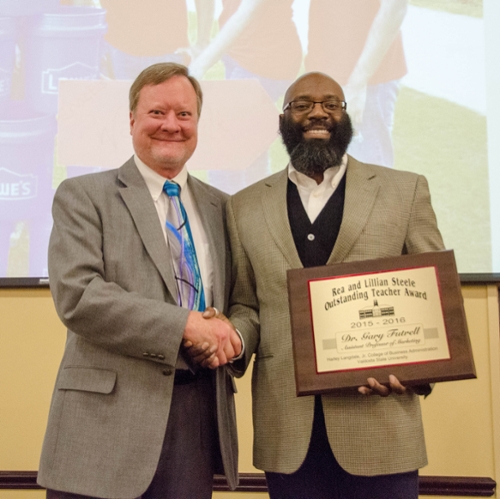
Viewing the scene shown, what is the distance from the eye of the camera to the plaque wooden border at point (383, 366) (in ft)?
4.74

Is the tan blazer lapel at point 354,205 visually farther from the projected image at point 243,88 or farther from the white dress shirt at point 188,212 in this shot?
the projected image at point 243,88

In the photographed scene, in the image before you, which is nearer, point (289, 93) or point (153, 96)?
point (153, 96)

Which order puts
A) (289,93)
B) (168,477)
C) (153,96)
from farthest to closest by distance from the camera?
(289,93) < (153,96) < (168,477)

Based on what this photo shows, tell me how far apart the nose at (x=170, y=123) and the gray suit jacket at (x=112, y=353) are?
280 mm

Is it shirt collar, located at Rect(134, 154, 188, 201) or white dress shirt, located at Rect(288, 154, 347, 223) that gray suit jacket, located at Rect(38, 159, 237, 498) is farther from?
white dress shirt, located at Rect(288, 154, 347, 223)

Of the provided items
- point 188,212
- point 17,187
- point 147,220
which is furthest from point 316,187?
point 17,187

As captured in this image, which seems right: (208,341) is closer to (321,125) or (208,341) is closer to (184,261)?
(184,261)

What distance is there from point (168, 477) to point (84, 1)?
7.64 ft

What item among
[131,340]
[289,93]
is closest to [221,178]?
[289,93]

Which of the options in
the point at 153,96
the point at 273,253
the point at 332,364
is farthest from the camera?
the point at 153,96

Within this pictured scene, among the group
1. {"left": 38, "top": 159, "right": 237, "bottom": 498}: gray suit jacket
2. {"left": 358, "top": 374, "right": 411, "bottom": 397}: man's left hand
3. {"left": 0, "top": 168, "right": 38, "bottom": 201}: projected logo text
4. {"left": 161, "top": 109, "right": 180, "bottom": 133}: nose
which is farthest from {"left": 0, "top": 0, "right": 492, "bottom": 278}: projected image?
{"left": 358, "top": 374, "right": 411, "bottom": 397}: man's left hand

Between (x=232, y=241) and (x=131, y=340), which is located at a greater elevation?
(x=232, y=241)

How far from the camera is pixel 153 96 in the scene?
1.84m

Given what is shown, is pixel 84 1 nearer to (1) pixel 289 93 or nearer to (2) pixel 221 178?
(2) pixel 221 178
